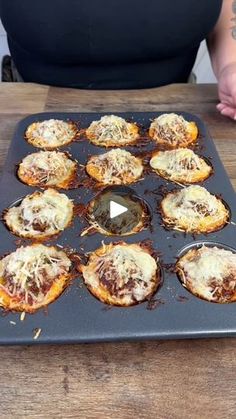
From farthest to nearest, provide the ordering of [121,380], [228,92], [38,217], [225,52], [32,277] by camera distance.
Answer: [225,52], [228,92], [38,217], [32,277], [121,380]

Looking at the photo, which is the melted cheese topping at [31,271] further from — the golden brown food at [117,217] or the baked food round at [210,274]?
the baked food round at [210,274]

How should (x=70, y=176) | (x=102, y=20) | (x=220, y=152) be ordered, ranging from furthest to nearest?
(x=102, y=20) → (x=220, y=152) → (x=70, y=176)

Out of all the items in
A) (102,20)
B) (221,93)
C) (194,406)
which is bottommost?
(194,406)

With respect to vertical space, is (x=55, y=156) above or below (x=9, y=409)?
above

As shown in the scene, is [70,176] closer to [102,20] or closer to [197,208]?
[197,208]

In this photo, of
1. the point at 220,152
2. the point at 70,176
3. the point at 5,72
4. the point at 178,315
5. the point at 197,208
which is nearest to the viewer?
the point at 178,315

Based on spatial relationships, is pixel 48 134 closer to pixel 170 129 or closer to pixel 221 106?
pixel 170 129

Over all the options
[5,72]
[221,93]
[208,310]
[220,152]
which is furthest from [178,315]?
[5,72]

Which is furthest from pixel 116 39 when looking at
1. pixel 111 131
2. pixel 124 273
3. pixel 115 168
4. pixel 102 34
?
pixel 124 273
